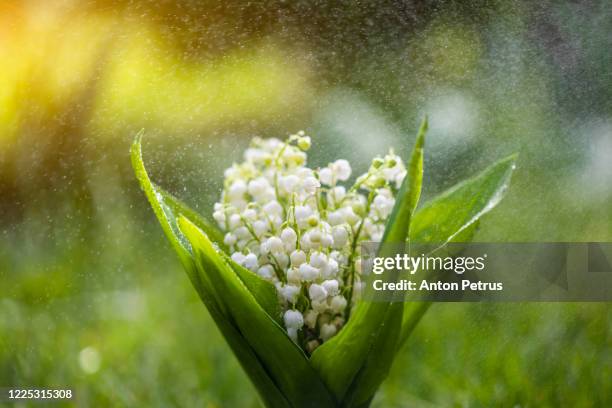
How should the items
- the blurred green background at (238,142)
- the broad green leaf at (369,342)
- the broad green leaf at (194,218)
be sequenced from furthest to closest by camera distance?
the blurred green background at (238,142)
the broad green leaf at (194,218)
the broad green leaf at (369,342)

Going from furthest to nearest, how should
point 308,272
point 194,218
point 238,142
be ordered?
1. point 238,142
2. point 194,218
3. point 308,272

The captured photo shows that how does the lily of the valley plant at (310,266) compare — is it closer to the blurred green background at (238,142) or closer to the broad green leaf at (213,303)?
the broad green leaf at (213,303)

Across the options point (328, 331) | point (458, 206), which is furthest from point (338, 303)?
point (458, 206)

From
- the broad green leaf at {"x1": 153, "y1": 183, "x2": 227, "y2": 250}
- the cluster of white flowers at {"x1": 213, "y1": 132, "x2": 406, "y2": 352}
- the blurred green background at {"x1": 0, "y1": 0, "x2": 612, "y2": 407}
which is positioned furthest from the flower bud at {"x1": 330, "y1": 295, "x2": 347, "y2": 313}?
the blurred green background at {"x1": 0, "y1": 0, "x2": 612, "y2": 407}

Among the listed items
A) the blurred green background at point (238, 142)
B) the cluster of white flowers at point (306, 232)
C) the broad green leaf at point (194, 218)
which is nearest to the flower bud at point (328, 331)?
the cluster of white flowers at point (306, 232)

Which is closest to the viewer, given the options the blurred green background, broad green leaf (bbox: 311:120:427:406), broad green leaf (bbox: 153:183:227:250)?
broad green leaf (bbox: 311:120:427:406)

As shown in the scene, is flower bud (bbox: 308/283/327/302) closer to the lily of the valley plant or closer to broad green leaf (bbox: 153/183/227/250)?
the lily of the valley plant

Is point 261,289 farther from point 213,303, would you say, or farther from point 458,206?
point 458,206
